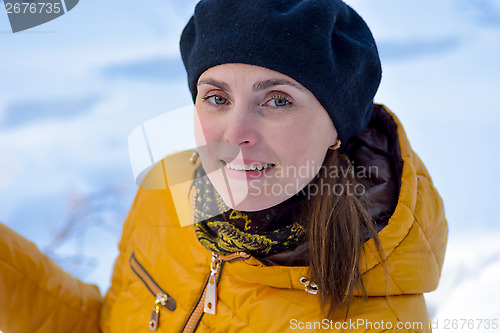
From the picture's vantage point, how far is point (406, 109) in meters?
2.14

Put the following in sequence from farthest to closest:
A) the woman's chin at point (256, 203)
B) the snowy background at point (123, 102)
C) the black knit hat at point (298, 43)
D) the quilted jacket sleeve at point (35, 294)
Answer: the snowy background at point (123, 102)
the quilted jacket sleeve at point (35, 294)
the woman's chin at point (256, 203)
the black knit hat at point (298, 43)

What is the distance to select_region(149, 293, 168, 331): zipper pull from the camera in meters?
1.11

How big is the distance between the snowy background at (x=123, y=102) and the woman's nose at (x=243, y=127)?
124cm

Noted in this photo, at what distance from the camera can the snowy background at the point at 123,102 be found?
1.99m

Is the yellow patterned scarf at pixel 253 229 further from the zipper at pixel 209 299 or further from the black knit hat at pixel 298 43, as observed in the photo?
the black knit hat at pixel 298 43

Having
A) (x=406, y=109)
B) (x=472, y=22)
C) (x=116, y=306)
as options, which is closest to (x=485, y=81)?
(x=472, y=22)

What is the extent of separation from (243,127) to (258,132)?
0.12ft

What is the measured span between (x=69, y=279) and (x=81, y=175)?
0.94 metres

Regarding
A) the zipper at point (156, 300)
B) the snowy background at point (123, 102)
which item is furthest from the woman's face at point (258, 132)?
the snowy background at point (123, 102)

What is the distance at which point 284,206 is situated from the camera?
1027 millimetres

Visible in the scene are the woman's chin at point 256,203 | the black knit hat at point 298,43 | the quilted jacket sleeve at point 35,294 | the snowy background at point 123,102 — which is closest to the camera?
the black knit hat at point 298,43

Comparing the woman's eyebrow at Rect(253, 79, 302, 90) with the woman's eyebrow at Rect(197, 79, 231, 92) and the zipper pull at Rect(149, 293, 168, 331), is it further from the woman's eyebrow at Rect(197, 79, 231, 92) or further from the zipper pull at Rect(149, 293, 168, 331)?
the zipper pull at Rect(149, 293, 168, 331)

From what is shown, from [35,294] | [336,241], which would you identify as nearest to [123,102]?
[35,294]

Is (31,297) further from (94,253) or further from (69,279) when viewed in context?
(94,253)
